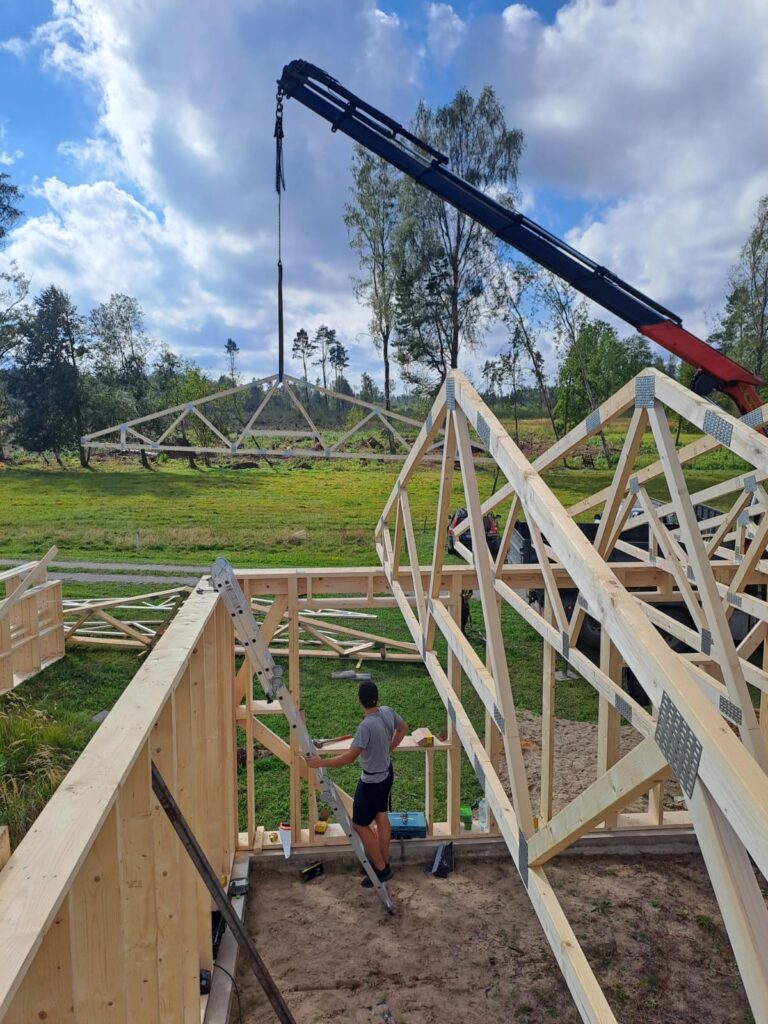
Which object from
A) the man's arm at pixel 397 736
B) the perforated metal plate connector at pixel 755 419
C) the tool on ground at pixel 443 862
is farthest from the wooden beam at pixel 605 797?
the tool on ground at pixel 443 862

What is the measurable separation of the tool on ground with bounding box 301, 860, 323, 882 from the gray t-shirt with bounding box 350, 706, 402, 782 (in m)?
0.83

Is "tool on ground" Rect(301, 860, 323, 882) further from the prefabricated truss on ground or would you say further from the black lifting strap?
the black lifting strap

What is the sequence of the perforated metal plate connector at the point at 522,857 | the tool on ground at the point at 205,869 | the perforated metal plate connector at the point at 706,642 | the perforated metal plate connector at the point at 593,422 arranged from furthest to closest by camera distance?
the perforated metal plate connector at the point at 706,642, the perforated metal plate connector at the point at 593,422, the perforated metal plate connector at the point at 522,857, the tool on ground at the point at 205,869

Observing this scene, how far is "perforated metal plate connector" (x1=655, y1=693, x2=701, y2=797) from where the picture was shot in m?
1.29

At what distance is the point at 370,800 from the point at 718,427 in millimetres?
3356

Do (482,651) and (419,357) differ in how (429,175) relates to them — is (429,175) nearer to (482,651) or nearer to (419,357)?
(482,651)

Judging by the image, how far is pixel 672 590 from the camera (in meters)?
5.50

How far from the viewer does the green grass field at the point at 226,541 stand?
19.7 feet

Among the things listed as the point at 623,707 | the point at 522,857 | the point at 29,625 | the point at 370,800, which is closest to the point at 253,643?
the point at 370,800

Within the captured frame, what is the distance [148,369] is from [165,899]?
99.4ft

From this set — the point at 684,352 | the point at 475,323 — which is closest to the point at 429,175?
the point at 684,352

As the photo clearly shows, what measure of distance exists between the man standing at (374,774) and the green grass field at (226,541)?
1142mm

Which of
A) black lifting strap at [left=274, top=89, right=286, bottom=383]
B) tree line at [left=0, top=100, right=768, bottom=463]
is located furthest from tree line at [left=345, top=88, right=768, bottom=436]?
black lifting strap at [left=274, top=89, right=286, bottom=383]

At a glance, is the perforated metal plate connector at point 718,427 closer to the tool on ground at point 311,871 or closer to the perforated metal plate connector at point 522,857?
the perforated metal plate connector at point 522,857
